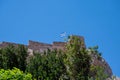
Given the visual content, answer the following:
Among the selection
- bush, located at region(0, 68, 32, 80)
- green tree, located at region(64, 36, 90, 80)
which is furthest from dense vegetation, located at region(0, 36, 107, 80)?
bush, located at region(0, 68, 32, 80)

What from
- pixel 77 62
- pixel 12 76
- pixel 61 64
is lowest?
pixel 12 76

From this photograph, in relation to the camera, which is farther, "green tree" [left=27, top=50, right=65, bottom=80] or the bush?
"green tree" [left=27, top=50, right=65, bottom=80]

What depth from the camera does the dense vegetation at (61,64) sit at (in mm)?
28203

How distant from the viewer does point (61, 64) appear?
29.4 m

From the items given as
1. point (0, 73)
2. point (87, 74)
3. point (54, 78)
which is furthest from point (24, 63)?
point (0, 73)

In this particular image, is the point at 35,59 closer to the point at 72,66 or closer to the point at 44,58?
the point at 44,58

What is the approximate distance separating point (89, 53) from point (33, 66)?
387cm

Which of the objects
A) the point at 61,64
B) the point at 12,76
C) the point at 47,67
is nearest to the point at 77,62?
the point at 61,64

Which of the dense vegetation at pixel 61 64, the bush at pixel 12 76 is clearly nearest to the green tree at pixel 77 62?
the dense vegetation at pixel 61 64

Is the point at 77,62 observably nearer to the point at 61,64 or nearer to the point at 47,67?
the point at 61,64

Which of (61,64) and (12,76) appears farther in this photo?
(61,64)

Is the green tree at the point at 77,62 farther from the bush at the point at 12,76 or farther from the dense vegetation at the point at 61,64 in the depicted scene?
the bush at the point at 12,76

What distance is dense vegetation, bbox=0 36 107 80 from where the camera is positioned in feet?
92.5

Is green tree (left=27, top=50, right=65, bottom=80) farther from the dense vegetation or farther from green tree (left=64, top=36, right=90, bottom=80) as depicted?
green tree (left=64, top=36, right=90, bottom=80)
